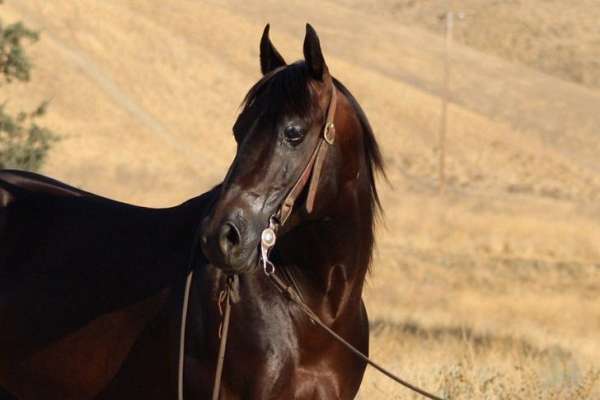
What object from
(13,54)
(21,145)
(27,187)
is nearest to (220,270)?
(27,187)

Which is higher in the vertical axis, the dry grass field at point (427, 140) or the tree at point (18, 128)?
the tree at point (18, 128)

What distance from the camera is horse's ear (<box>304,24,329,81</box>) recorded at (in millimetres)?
4605

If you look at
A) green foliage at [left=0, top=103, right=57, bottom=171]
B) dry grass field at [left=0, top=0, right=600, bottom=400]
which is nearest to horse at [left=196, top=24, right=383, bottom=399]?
dry grass field at [left=0, top=0, right=600, bottom=400]

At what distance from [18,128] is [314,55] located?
1429 centimetres

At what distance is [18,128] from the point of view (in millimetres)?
18328

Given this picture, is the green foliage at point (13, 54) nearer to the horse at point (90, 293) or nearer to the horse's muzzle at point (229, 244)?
the horse at point (90, 293)

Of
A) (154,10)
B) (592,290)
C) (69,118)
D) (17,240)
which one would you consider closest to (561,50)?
(154,10)

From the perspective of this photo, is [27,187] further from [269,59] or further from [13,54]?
[13,54]

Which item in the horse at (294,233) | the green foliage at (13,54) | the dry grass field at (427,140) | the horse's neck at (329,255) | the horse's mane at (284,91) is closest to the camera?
the horse at (294,233)

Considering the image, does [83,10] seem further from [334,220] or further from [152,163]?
[334,220]

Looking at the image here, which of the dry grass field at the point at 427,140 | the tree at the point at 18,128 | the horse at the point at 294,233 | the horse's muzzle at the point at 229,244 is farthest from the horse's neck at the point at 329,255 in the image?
the tree at the point at 18,128

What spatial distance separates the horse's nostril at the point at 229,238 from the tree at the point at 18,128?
13361 millimetres

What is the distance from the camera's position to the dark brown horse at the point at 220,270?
180 inches

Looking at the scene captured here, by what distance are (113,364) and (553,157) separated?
2298 inches
